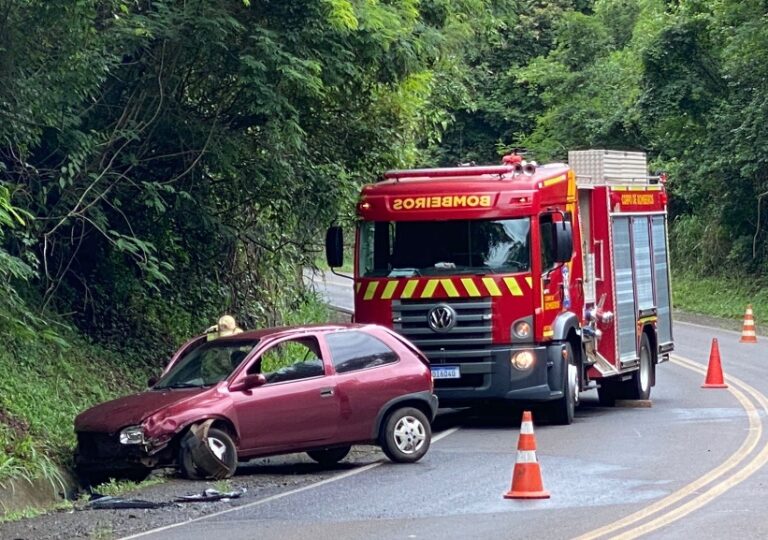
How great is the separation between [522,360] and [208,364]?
14.5 feet

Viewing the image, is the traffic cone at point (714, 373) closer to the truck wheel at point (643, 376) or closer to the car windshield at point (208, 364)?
the truck wheel at point (643, 376)

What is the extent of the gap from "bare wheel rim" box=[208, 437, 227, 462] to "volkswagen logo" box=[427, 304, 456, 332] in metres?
4.55

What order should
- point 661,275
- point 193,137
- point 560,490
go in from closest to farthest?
point 560,490
point 193,137
point 661,275

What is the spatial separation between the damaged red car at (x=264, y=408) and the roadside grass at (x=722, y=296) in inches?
903

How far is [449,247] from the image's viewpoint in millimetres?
16875

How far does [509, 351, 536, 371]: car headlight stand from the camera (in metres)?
16.5

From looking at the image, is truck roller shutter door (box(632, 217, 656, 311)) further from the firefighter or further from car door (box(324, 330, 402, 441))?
the firefighter

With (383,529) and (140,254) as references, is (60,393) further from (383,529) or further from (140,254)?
(383,529)

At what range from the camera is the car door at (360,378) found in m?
13.6

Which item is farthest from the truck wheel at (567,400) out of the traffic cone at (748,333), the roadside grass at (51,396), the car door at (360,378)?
the traffic cone at (748,333)

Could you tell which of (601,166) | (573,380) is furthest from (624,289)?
(573,380)

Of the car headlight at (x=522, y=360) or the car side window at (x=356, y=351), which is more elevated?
the car side window at (x=356, y=351)

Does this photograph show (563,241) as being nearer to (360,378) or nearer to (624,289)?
(624,289)

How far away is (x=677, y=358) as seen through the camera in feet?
88.9
